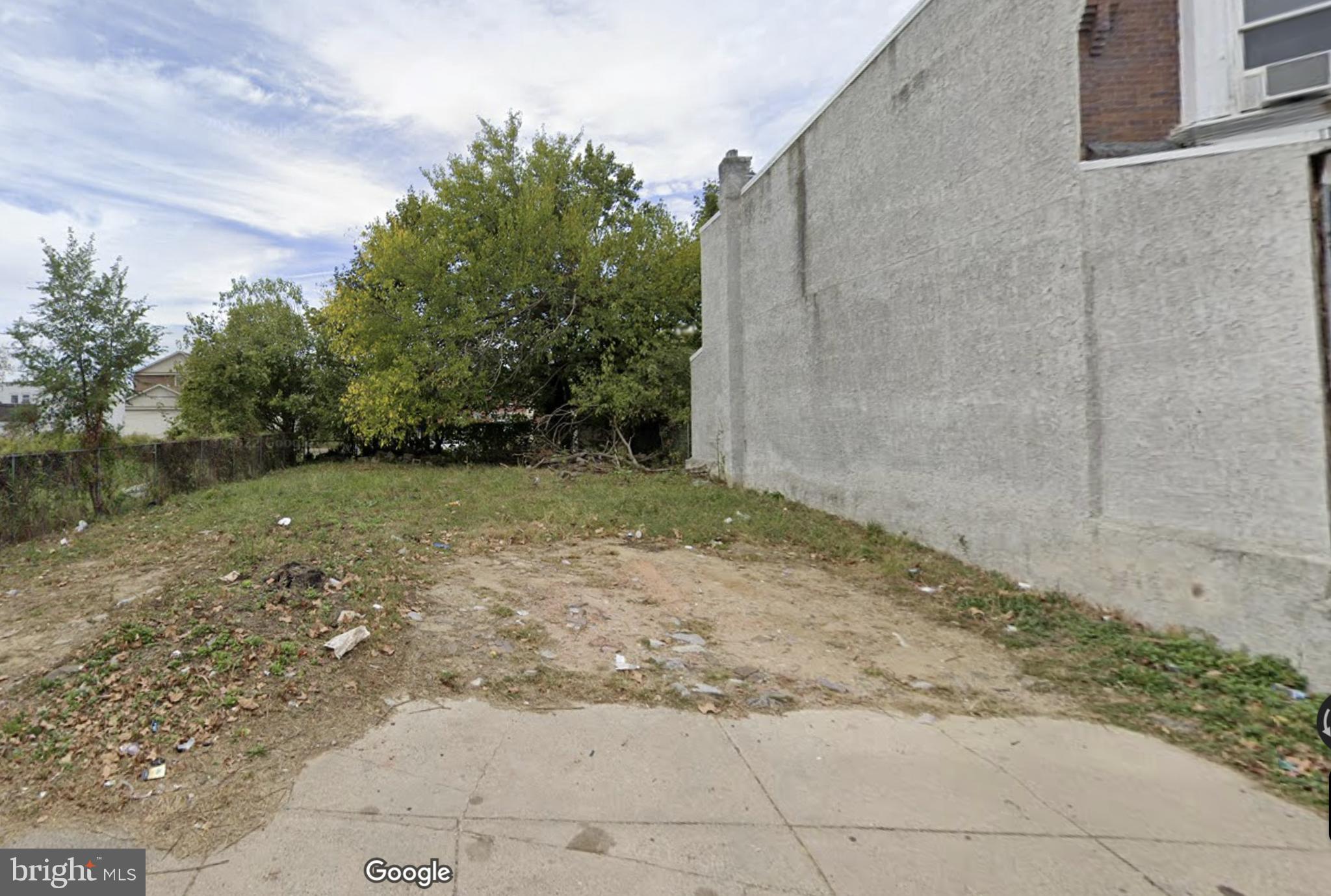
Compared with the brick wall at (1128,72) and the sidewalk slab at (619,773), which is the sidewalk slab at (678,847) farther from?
the brick wall at (1128,72)

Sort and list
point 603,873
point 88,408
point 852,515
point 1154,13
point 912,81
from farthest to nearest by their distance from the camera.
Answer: point 88,408, point 852,515, point 912,81, point 1154,13, point 603,873

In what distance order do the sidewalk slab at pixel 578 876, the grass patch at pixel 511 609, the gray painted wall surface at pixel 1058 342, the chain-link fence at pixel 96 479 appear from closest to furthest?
1. the sidewalk slab at pixel 578 876
2. the grass patch at pixel 511 609
3. the gray painted wall surface at pixel 1058 342
4. the chain-link fence at pixel 96 479

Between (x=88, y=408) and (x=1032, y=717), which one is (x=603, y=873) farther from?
(x=88, y=408)

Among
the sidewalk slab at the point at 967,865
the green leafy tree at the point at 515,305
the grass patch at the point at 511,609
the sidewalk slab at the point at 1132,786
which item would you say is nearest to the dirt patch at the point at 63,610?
the grass patch at the point at 511,609

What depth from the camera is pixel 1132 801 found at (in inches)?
121

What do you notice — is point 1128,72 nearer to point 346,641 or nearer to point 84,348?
point 346,641

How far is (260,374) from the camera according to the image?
2095 centimetres

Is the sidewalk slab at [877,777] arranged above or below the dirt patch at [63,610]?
below

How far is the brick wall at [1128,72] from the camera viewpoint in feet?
18.2

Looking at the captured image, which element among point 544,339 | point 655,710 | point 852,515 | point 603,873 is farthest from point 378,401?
point 603,873

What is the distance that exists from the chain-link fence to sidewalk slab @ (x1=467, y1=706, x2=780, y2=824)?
9.01 meters

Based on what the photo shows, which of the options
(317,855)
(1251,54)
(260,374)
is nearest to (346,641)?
(317,855)

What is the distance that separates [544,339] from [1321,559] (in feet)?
56.6

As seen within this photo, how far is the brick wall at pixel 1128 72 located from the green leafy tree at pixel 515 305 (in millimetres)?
12905
